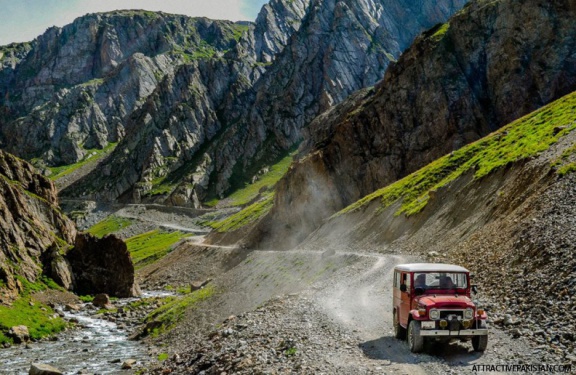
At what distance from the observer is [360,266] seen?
164ft

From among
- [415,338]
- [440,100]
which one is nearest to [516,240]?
[415,338]

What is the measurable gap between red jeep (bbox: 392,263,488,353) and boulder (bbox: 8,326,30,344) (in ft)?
138

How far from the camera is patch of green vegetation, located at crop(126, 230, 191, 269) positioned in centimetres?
13938

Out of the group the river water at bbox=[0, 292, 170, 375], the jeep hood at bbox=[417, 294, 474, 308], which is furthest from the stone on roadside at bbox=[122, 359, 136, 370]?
the jeep hood at bbox=[417, 294, 474, 308]

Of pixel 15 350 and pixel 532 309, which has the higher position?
pixel 15 350

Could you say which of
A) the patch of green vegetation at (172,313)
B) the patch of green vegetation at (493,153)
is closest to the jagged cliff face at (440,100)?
the patch of green vegetation at (493,153)

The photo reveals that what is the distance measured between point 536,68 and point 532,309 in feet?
282

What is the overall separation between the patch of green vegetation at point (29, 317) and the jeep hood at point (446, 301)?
4425 centimetres

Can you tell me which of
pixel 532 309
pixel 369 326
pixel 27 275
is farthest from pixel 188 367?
pixel 27 275

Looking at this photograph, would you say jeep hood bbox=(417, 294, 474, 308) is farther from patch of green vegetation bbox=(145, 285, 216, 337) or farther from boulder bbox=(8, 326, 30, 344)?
boulder bbox=(8, 326, 30, 344)

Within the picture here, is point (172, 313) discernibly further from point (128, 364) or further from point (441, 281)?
point (441, 281)

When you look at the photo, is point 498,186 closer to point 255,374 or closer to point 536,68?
point 255,374

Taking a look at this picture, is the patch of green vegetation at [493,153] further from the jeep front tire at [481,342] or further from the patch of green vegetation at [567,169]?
the jeep front tire at [481,342]

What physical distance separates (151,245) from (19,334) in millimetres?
120565
